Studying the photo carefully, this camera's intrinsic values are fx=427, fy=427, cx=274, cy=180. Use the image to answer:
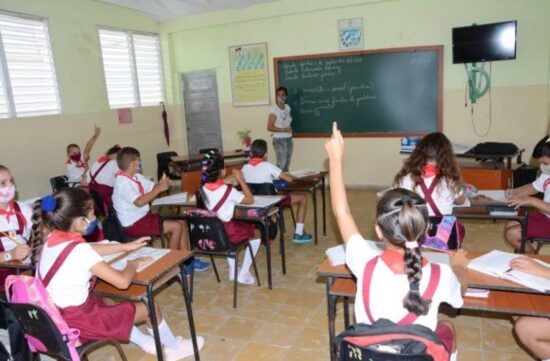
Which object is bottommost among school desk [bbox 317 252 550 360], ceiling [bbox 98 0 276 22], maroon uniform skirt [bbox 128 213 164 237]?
maroon uniform skirt [bbox 128 213 164 237]

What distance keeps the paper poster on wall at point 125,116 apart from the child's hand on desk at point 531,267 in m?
5.77

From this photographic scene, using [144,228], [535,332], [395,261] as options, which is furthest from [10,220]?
[535,332]

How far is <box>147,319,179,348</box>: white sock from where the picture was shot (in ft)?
7.73

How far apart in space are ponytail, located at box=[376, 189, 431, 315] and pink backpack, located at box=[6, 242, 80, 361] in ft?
4.11

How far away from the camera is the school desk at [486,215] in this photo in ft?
8.66

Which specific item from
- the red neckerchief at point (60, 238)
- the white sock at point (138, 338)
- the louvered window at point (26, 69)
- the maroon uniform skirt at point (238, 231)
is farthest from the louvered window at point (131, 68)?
the red neckerchief at point (60, 238)

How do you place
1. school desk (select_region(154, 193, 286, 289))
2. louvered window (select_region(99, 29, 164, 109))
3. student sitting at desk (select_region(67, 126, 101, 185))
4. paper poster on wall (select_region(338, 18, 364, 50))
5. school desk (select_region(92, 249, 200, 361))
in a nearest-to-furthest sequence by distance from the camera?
school desk (select_region(92, 249, 200, 361)) → school desk (select_region(154, 193, 286, 289)) → student sitting at desk (select_region(67, 126, 101, 185)) → paper poster on wall (select_region(338, 18, 364, 50)) → louvered window (select_region(99, 29, 164, 109))

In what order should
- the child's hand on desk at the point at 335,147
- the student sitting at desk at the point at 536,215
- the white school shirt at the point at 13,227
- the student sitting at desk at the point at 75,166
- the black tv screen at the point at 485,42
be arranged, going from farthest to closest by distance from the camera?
the black tv screen at the point at 485,42, the student sitting at desk at the point at 75,166, the student sitting at desk at the point at 536,215, the white school shirt at the point at 13,227, the child's hand on desk at the point at 335,147

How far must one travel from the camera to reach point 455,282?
4.63 feet

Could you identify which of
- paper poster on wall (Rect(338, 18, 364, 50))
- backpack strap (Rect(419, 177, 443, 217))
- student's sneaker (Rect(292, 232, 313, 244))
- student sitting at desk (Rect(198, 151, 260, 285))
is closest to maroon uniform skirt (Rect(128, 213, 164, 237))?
student sitting at desk (Rect(198, 151, 260, 285))

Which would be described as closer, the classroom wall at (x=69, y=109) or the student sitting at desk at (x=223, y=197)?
the student sitting at desk at (x=223, y=197)

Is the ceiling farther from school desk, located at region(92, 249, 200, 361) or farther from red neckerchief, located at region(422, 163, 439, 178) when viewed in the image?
school desk, located at region(92, 249, 200, 361)

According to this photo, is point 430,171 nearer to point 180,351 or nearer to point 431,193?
point 431,193

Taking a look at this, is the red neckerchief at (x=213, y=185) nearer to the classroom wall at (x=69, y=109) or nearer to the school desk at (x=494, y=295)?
the school desk at (x=494, y=295)
